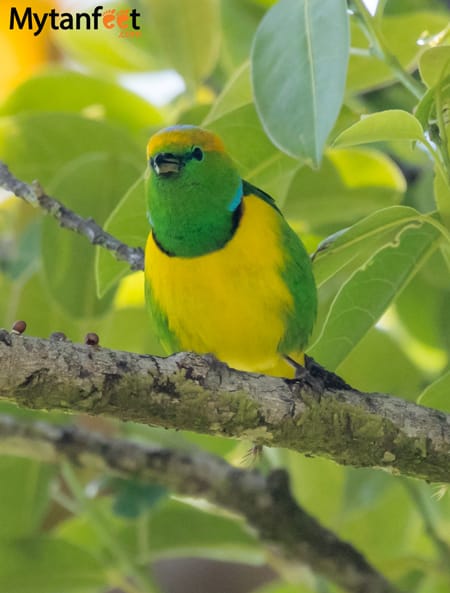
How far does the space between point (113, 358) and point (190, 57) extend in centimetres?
124

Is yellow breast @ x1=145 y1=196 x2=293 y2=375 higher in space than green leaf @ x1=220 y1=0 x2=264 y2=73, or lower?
lower

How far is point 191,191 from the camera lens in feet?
6.17

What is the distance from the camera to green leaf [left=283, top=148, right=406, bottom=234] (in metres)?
2.19

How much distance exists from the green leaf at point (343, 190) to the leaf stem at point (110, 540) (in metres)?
0.76

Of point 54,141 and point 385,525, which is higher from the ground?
point 54,141

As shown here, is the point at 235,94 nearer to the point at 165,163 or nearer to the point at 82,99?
the point at 165,163

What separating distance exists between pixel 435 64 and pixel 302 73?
0.20 meters

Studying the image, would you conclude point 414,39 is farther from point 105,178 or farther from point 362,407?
point 362,407

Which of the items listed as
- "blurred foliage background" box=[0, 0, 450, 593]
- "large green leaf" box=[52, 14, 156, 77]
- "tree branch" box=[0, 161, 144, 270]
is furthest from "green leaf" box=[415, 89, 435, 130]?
"large green leaf" box=[52, 14, 156, 77]

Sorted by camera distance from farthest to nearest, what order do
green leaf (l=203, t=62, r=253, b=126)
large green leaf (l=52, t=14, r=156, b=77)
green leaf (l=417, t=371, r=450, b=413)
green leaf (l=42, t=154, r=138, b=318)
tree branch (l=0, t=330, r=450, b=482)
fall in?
large green leaf (l=52, t=14, r=156, b=77), green leaf (l=42, t=154, r=138, b=318), green leaf (l=203, t=62, r=253, b=126), green leaf (l=417, t=371, r=450, b=413), tree branch (l=0, t=330, r=450, b=482)

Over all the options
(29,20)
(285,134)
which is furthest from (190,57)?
(285,134)

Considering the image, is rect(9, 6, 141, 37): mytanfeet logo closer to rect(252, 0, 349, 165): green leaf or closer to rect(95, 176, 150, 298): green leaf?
rect(95, 176, 150, 298): green leaf

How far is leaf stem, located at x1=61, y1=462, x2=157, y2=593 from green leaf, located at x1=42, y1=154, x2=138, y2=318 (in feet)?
1.26

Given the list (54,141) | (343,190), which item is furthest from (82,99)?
(343,190)
